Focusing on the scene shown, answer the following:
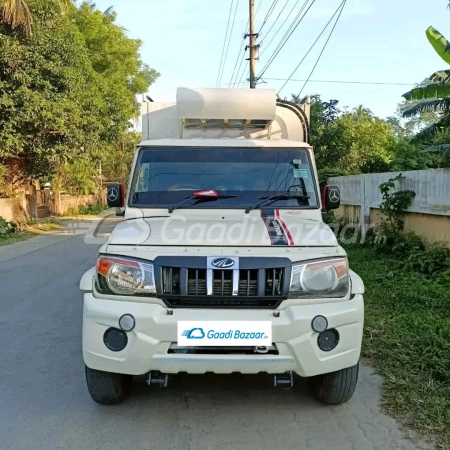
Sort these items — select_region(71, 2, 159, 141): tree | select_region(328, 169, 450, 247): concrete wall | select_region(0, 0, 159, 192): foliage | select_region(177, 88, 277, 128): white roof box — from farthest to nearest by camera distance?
select_region(71, 2, 159, 141): tree < select_region(0, 0, 159, 192): foliage < select_region(328, 169, 450, 247): concrete wall < select_region(177, 88, 277, 128): white roof box

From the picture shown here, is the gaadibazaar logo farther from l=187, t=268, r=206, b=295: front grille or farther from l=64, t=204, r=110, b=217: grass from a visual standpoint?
l=64, t=204, r=110, b=217: grass

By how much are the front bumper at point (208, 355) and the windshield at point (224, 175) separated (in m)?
1.36

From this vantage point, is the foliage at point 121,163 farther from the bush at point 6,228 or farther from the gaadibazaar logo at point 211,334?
the gaadibazaar logo at point 211,334

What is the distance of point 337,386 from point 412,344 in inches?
60.2

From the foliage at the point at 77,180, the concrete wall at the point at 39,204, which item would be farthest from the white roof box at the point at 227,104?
the foliage at the point at 77,180

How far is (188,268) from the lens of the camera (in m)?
3.24

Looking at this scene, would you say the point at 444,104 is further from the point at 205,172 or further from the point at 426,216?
the point at 205,172

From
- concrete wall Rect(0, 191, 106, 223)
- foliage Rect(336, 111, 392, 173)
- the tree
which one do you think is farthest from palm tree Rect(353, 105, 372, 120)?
concrete wall Rect(0, 191, 106, 223)

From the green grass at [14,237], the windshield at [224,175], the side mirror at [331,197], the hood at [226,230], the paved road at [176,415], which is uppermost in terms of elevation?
the windshield at [224,175]

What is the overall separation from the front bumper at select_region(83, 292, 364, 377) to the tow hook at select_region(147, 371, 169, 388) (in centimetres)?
17

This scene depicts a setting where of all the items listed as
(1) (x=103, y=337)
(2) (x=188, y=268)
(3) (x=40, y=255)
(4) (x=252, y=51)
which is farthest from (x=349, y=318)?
(4) (x=252, y=51)

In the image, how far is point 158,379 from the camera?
3.38 metres

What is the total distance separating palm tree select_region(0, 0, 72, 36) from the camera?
46.1ft

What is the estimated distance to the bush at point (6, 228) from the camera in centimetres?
1669
